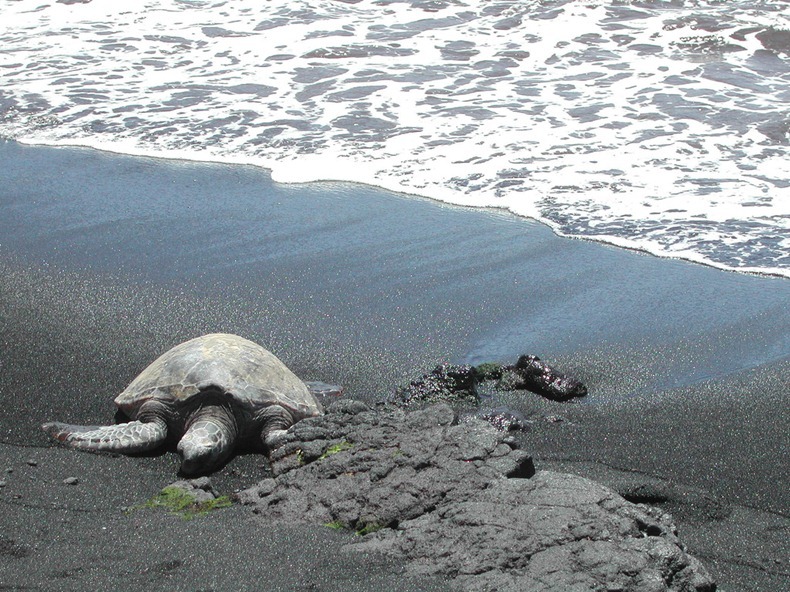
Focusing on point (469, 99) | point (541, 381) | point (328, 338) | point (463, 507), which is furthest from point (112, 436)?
point (469, 99)

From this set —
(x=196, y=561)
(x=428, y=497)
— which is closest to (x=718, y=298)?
(x=428, y=497)

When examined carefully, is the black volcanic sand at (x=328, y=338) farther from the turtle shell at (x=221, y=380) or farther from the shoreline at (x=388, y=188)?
the turtle shell at (x=221, y=380)

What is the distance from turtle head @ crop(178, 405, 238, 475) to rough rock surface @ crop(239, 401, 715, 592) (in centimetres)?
31

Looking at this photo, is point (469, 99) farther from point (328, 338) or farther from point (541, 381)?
point (541, 381)

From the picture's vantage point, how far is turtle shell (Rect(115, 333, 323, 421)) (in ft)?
14.3

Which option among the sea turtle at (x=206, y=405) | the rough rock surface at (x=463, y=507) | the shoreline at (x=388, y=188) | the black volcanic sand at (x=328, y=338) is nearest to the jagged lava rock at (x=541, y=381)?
the black volcanic sand at (x=328, y=338)

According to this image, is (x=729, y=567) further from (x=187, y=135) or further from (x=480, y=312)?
(x=187, y=135)

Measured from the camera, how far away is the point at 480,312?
18.6 feet

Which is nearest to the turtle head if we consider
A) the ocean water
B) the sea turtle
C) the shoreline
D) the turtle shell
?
the sea turtle

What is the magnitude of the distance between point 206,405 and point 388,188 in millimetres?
3725

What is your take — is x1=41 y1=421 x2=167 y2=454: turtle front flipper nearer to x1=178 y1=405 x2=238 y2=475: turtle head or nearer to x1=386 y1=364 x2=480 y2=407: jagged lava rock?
Answer: x1=178 y1=405 x2=238 y2=475: turtle head

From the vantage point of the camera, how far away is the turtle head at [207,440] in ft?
13.0

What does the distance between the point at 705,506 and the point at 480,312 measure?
2.24 metres

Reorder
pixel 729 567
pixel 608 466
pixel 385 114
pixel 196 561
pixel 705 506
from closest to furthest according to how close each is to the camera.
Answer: pixel 196 561 → pixel 729 567 → pixel 705 506 → pixel 608 466 → pixel 385 114
